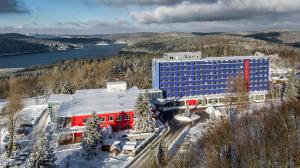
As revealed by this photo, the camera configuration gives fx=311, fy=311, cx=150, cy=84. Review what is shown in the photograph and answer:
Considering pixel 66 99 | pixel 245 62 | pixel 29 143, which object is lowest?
pixel 29 143

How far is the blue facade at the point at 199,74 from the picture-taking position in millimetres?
60000

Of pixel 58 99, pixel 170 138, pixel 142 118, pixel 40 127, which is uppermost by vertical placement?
pixel 58 99

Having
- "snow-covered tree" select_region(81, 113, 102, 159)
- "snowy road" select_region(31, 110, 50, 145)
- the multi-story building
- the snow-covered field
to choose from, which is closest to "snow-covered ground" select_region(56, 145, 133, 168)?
"snow-covered tree" select_region(81, 113, 102, 159)

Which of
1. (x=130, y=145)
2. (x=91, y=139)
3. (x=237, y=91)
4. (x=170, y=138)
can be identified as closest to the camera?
(x=91, y=139)

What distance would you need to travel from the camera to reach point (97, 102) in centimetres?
4991

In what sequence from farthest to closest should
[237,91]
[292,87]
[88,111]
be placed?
1. [237,91]
2. [292,87]
3. [88,111]

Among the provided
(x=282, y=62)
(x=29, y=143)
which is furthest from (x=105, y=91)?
(x=282, y=62)

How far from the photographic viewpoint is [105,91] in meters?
57.6

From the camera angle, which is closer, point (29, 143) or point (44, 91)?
point (29, 143)

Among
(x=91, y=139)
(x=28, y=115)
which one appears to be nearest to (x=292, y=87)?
(x=91, y=139)

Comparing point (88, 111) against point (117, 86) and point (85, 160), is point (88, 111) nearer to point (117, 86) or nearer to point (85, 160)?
point (85, 160)

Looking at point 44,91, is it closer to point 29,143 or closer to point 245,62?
point 29,143

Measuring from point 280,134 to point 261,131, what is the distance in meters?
2.49

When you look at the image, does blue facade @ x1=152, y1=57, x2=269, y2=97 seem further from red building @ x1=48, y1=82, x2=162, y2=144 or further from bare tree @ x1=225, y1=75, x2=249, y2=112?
red building @ x1=48, y1=82, x2=162, y2=144
